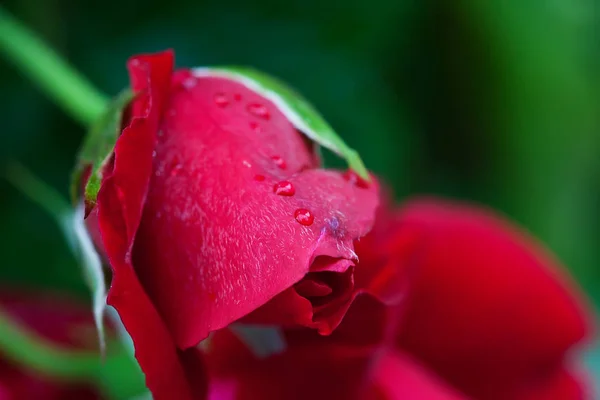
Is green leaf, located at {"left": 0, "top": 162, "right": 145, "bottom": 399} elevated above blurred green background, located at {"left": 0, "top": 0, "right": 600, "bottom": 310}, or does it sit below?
below

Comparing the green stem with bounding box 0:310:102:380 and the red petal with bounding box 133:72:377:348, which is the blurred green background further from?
the red petal with bounding box 133:72:377:348

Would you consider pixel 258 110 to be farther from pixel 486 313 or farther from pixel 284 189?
pixel 486 313

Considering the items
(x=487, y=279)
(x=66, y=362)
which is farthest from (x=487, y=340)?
(x=66, y=362)

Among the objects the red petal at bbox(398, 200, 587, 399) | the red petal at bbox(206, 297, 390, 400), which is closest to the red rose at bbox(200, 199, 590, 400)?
the red petal at bbox(398, 200, 587, 399)

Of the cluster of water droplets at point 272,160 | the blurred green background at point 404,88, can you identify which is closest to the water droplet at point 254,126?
the cluster of water droplets at point 272,160

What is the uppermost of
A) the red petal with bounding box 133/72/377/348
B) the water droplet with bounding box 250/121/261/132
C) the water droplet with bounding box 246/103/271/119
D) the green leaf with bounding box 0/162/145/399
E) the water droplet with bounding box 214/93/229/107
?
the water droplet with bounding box 214/93/229/107

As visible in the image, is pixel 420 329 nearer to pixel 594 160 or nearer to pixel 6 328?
pixel 6 328

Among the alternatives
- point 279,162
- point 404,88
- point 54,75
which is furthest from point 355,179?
point 404,88
